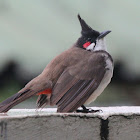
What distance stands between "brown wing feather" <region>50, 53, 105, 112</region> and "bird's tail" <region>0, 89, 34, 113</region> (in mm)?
219

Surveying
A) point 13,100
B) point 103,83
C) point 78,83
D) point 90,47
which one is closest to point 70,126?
point 13,100

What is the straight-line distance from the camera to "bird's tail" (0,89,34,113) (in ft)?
10.2

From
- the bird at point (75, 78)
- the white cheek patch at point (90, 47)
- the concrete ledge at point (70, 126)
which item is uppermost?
the white cheek patch at point (90, 47)

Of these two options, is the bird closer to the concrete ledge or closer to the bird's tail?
the bird's tail

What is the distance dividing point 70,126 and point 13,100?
1162 mm

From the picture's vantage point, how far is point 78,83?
3.49 m

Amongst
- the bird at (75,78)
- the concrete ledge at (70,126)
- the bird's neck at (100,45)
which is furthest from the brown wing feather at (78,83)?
the concrete ledge at (70,126)

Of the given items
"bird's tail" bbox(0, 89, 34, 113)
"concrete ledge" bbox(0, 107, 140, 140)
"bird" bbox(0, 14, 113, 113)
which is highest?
"bird" bbox(0, 14, 113, 113)

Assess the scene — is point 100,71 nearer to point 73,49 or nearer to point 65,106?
point 73,49

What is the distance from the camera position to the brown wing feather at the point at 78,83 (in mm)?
3258

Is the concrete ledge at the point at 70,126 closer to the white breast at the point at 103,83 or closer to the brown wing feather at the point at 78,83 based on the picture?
the brown wing feather at the point at 78,83

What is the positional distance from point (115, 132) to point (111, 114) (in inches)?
3.8

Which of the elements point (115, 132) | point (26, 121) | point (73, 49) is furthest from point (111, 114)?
point (73, 49)

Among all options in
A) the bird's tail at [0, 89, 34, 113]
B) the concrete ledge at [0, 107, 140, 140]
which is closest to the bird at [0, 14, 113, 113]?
the bird's tail at [0, 89, 34, 113]
